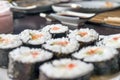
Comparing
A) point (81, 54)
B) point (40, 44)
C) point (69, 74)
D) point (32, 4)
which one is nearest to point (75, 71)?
point (69, 74)

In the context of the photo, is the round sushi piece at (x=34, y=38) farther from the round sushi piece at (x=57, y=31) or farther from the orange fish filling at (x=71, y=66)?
the orange fish filling at (x=71, y=66)

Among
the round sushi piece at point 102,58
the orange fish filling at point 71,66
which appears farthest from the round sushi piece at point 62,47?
the orange fish filling at point 71,66

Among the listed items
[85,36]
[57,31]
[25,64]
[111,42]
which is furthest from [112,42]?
[25,64]

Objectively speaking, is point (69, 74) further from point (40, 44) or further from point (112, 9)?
point (112, 9)

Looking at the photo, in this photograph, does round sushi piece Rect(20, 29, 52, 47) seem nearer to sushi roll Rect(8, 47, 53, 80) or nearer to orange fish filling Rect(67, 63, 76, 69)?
sushi roll Rect(8, 47, 53, 80)

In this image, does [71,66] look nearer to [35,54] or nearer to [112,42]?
[35,54]

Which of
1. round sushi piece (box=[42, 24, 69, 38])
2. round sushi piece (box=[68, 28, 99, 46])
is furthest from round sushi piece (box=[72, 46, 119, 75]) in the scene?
round sushi piece (box=[42, 24, 69, 38])

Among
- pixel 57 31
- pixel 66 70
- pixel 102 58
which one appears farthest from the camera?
pixel 57 31
